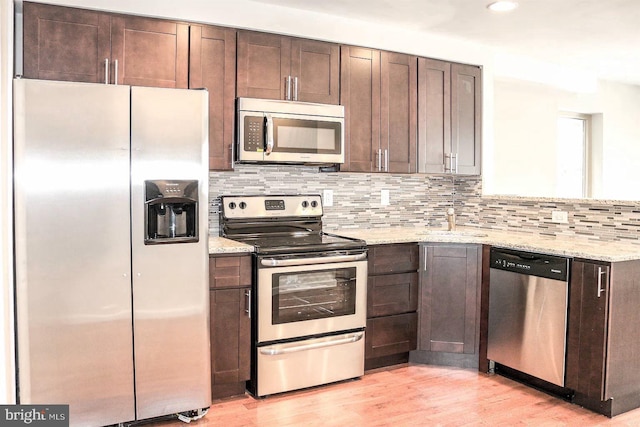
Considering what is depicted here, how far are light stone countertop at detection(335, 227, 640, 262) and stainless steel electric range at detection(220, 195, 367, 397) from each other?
0.33 m

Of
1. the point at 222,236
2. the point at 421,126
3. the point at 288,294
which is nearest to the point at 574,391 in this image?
the point at 288,294

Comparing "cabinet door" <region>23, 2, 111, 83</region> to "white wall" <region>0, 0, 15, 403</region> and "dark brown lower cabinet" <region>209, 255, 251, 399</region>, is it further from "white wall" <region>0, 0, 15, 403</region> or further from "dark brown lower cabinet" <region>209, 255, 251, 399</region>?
"dark brown lower cabinet" <region>209, 255, 251, 399</region>

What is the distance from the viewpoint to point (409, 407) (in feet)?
9.85

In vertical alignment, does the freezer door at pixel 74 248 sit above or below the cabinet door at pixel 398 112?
below

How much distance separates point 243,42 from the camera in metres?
3.33

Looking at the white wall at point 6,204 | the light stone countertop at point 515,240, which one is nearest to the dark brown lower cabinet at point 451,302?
the light stone countertop at point 515,240

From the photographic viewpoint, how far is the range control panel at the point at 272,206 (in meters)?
3.56

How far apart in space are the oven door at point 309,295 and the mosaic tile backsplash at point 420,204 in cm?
74

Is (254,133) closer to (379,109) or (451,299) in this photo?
(379,109)

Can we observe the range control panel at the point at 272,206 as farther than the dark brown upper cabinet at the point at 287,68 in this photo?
Yes

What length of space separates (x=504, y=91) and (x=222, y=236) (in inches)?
122

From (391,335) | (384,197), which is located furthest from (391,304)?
(384,197)

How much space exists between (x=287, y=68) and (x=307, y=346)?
69.5 inches

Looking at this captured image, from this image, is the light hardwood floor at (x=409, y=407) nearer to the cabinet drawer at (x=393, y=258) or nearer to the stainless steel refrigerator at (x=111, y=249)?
the stainless steel refrigerator at (x=111, y=249)
